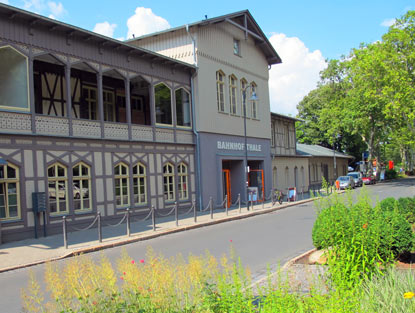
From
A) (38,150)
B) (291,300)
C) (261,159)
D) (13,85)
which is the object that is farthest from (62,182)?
(261,159)

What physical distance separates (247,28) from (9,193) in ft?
67.0

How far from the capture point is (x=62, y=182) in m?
16.6

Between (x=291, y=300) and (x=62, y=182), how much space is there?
13974 millimetres

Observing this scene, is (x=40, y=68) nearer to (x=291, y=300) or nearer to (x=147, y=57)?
(x=147, y=57)

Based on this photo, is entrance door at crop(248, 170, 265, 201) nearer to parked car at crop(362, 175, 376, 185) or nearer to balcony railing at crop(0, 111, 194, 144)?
balcony railing at crop(0, 111, 194, 144)

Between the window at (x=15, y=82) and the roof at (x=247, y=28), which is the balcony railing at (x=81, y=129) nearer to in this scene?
the window at (x=15, y=82)

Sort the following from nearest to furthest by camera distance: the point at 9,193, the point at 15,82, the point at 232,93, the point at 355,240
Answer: the point at 355,240
the point at 9,193
the point at 15,82
the point at 232,93

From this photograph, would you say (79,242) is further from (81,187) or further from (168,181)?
(168,181)

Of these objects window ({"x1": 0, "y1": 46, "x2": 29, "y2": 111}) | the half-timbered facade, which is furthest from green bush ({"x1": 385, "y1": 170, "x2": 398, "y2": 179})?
window ({"x1": 0, "y1": 46, "x2": 29, "y2": 111})

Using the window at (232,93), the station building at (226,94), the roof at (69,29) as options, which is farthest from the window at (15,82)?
the window at (232,93)

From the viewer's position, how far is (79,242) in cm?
1411

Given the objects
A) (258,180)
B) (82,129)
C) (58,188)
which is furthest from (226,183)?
(58,188)

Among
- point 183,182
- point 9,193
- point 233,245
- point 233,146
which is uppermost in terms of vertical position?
point 233,146

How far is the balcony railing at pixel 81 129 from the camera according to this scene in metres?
14.8
